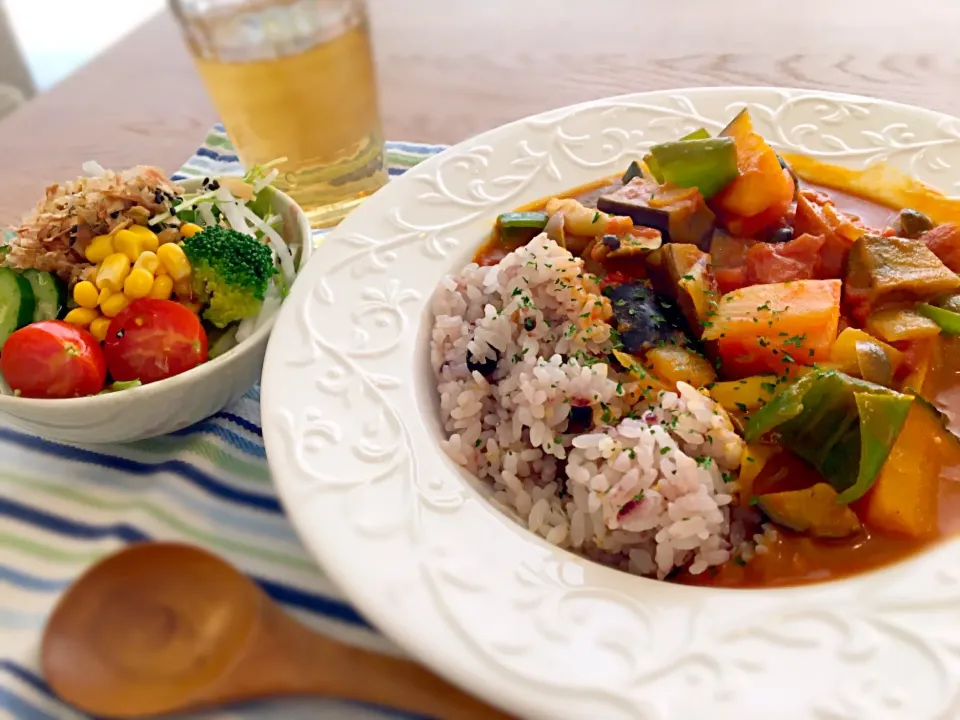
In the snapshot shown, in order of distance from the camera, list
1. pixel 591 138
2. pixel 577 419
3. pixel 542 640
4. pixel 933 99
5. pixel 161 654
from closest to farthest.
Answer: pixel 542 640
pixel 161 654
pixel 577 419
pixel 591 138
pixel 933 99

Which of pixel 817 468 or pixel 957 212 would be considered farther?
pixel 957 212

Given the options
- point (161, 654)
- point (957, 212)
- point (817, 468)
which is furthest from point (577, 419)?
point (957, 212)

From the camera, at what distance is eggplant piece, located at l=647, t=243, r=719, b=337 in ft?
6.40

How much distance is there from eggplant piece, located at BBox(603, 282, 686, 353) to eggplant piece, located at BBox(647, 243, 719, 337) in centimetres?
4

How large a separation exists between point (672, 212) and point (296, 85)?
1.29 metres

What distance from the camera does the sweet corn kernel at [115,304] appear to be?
2.05 metres

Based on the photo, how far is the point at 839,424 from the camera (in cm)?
163

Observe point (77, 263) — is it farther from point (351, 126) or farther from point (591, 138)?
point (591, 138)

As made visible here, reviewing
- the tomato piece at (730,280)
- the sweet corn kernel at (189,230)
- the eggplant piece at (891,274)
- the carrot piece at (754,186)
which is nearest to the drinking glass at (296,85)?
the sweet corn kernel at (189,230)

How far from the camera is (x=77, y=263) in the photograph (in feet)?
7.16

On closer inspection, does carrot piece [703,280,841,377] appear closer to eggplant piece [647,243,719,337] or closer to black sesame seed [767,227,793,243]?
eggplant piece [647,243,719,337]

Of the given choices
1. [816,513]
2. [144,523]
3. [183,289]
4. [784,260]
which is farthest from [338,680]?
[784,260]

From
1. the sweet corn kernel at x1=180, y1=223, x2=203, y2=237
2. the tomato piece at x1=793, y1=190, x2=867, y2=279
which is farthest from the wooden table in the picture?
the tomato piece at x1=793, y1=190, x2=867, y2=279

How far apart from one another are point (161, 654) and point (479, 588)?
610 mm
